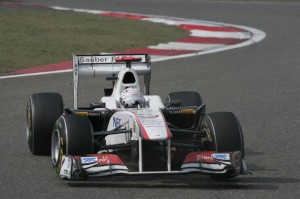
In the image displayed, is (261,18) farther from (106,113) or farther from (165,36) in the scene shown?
(106,113)

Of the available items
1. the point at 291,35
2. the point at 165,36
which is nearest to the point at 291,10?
the point at 291,35

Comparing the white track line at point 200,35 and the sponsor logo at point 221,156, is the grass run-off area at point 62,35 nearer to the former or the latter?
the white track line at point 200,35

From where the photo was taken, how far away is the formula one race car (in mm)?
8164

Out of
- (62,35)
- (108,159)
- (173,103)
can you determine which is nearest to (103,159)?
(108,159)

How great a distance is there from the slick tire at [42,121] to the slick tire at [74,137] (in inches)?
43.9

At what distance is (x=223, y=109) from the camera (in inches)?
503

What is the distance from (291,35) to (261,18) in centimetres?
480

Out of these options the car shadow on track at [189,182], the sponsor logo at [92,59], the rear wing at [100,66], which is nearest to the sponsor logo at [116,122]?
the car shadow on track at [189,182]

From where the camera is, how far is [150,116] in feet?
27.6

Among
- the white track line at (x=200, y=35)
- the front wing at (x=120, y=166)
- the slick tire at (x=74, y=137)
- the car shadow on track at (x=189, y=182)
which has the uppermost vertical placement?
the white track line at (x=200, y=35)

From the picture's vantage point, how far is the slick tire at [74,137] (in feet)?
27.3

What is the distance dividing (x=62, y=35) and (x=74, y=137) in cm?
1389

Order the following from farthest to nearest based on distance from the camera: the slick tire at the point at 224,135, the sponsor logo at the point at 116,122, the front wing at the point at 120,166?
the sponsor logo at the point at 116,122, the slick tire at the point at 224,135, the front wing at the point at 120,166

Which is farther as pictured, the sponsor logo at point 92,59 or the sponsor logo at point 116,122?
the sponsor logo at point 92,59
